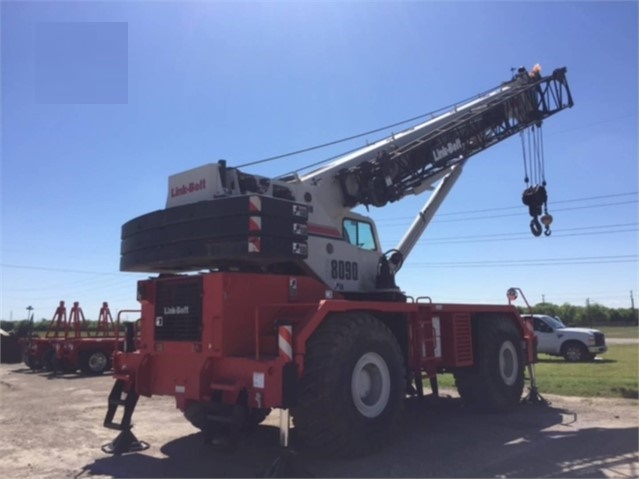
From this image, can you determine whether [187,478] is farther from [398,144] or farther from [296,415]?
[398,144]

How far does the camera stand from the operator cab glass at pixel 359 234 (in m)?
10.1

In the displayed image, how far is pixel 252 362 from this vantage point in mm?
6902

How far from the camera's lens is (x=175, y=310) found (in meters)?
8.14

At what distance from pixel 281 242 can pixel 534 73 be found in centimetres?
953

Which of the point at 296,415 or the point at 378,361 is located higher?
the point at 378,361

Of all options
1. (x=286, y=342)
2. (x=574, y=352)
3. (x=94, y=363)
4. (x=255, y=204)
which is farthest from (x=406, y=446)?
(x=574, y=352)

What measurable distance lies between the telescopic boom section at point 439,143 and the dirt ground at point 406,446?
4203 millimetres

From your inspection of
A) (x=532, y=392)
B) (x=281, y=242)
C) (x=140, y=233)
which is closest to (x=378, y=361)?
(x=281, y=242)

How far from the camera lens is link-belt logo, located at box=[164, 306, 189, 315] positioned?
797 centimetres

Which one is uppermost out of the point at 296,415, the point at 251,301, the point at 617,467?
the point at 251,301

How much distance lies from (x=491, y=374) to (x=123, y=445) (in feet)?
21.2

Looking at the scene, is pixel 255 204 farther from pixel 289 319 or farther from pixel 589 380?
pixel 589 380

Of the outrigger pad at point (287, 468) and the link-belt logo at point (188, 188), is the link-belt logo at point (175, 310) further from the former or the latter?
the outrigger pad at point (287, 468)

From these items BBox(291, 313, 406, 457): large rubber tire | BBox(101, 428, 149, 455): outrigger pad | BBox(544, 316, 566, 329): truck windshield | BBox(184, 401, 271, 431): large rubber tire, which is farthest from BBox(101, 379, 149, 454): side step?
BBox(544, 316, 566, 329): truck windshield
